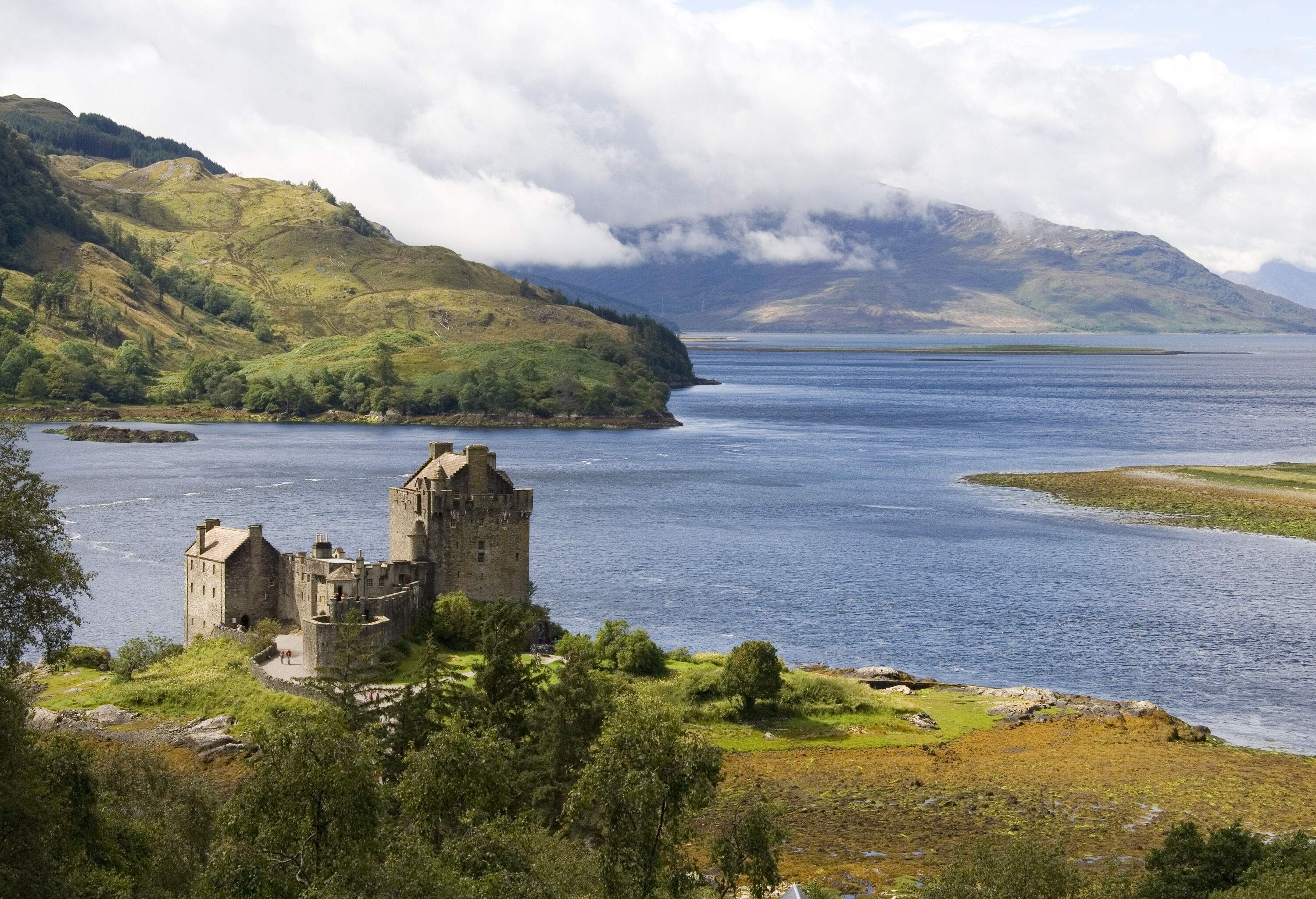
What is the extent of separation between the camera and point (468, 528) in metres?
66.9

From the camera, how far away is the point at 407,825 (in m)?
38.1

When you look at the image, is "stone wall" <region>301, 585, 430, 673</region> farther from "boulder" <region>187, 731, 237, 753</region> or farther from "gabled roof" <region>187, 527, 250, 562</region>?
"gabled roof" <region>187, 527, 250, 562</region>

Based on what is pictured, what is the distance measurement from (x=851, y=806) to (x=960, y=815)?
392cm

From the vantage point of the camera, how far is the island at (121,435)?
Answer: 611ft

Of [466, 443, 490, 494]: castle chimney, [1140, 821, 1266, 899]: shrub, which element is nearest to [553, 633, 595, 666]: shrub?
[466, 443, 490, 494]: castle chimney

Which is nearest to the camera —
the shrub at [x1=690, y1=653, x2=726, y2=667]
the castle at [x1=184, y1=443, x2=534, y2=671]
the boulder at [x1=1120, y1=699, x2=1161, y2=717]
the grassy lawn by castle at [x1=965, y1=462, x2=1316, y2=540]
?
the boulder at [x1=1120, y1=699, x2=1161, y2=717]

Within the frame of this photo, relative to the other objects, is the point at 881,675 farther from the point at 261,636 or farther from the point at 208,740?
the point at 208,740

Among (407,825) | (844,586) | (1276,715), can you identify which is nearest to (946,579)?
(844,586)

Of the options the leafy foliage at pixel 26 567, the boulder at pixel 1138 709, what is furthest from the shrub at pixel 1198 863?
the leafy foliage at pixel 26 567

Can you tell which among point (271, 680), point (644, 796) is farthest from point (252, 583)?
point (644, 796)

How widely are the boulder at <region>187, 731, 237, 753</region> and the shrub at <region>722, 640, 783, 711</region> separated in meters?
21.0

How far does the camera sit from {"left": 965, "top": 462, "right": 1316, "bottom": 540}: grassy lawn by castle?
121562mm

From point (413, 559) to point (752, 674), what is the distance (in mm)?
18569

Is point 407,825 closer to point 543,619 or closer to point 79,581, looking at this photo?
point 79,581
